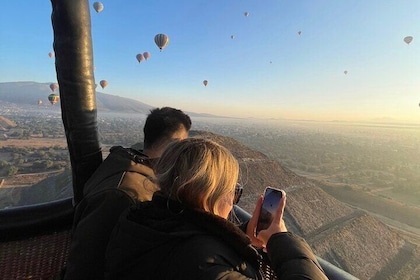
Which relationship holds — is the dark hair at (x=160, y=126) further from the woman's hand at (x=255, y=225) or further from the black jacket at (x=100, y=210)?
the woman's hand at (x=255, y=225)

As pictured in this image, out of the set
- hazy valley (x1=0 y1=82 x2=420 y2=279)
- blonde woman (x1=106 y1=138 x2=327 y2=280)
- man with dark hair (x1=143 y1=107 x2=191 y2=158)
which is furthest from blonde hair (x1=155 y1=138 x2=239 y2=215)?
hazy valley (x1=0 y1=82 x2=420 y2=279)

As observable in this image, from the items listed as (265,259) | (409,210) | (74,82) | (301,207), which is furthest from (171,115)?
(409,210)

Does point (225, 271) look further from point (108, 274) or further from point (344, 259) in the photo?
point (344, 259)

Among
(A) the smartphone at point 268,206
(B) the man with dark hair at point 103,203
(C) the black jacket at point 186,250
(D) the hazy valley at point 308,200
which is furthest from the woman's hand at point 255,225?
(D) the hazy valley at point 308,200

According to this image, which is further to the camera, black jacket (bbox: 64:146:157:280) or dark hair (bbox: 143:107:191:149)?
dark hair (bbox: 143:107:191:149)

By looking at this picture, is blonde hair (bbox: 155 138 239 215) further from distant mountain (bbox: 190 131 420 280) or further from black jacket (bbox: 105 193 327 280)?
distant mountain (bbox: 190 131 420 280)

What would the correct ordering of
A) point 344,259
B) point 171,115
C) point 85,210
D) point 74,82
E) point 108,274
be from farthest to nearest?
point 344,259 → point 171,115 → point 74,82 → point 85,210 → point 108,274

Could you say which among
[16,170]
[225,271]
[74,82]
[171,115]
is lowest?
[16,170]

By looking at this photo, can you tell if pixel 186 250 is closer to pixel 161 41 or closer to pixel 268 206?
pixel 268 206
